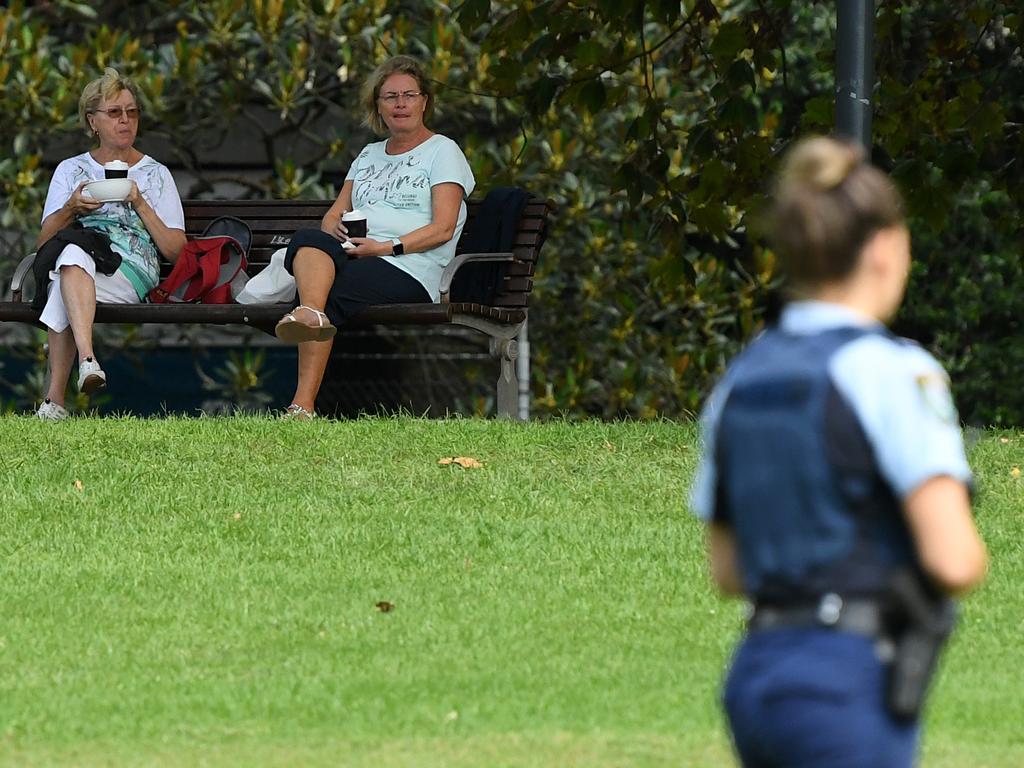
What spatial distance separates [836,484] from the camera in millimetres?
2443

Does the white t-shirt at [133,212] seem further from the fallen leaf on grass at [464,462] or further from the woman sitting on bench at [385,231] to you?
the fallen leaf on grass at [464,462]

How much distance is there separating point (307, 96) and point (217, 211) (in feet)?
9.66

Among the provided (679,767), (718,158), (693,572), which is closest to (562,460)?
(693,572)

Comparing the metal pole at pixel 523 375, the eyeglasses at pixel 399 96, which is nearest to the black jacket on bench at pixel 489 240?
the eyeglasses at pixel 399 96

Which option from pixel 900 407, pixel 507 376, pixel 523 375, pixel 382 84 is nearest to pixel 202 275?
pixel 382 84

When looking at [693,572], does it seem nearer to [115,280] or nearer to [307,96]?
[115,280]

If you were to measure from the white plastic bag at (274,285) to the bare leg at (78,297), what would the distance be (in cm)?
71

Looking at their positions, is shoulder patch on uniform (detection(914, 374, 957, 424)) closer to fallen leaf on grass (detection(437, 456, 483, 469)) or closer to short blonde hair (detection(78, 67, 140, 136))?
fallen leaf on grass (detection(437, 456, 483, 469))

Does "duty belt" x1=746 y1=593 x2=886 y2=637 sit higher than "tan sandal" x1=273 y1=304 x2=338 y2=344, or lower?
higher

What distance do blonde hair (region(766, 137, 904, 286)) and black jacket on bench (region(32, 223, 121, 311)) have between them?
6651 mm

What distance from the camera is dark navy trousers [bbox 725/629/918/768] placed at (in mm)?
2385

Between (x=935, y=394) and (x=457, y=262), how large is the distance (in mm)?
6555

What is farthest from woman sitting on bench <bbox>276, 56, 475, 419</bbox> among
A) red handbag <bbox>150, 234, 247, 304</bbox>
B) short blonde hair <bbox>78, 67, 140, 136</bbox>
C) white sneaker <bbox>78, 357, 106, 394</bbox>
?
short blonde hair <bbox>78, 67, 140, 136</bbox>

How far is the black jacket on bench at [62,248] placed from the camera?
28.7ft
